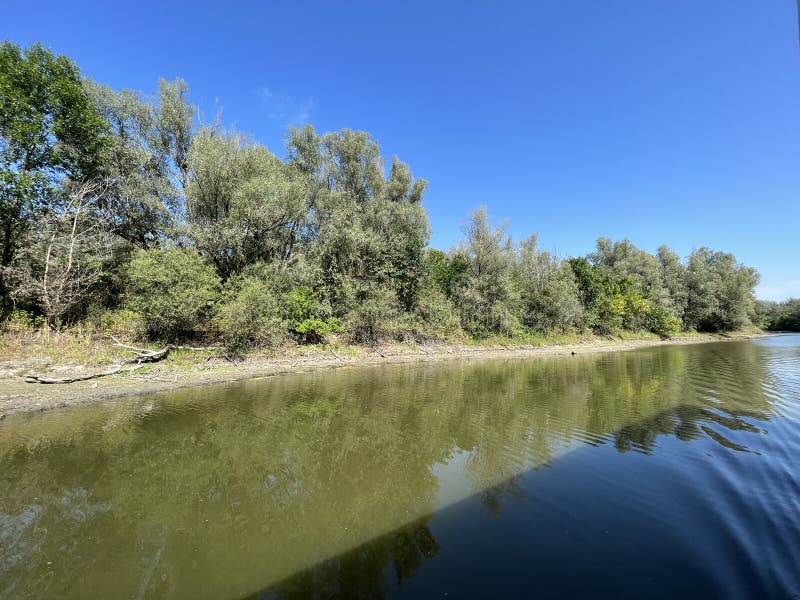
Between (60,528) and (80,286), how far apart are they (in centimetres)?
1710

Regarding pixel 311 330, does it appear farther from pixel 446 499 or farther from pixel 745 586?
pixel 745 586

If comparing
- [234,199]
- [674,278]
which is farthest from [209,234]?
[674,278]

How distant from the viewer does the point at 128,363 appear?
14930 millimetres

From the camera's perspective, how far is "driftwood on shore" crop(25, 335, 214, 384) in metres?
12.1

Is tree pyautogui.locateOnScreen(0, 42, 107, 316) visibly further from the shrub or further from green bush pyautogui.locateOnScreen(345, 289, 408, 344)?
green bush pyautogui.locateOnScreen(345, 289, 408, 344)

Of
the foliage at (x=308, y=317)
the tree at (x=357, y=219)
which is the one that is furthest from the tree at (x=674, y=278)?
the foliage at (x=308, y=317)

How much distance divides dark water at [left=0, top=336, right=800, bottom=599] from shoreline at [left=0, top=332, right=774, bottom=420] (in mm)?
1461

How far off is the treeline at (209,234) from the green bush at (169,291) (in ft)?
0.23

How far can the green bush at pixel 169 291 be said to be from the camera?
1681 cm

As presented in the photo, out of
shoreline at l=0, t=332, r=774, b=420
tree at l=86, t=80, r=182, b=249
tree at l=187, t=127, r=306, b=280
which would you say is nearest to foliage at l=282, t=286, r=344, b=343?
shoreline at l=0, t=332, r=774, b=420

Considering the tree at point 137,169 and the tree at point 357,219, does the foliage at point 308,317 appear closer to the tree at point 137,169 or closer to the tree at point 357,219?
the tree at point 357,219

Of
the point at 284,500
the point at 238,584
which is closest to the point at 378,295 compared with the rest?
the point at 284,500

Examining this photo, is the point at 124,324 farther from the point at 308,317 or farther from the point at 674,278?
the point at 674,278

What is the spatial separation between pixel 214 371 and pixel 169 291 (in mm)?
4604
